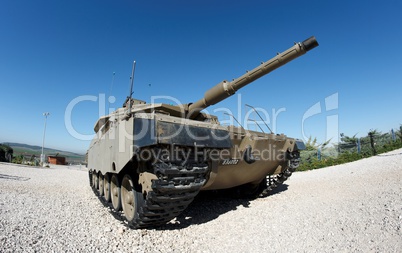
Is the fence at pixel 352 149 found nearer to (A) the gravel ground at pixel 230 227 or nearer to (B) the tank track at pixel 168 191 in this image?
(A) the gravel ground at pixel 230 227

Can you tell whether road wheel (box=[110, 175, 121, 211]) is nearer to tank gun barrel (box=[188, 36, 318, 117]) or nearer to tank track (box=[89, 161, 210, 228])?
tank track (box=[89, 161, 210, 228])

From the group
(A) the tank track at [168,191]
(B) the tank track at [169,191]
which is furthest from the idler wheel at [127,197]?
(B) the tank track at [169,191]

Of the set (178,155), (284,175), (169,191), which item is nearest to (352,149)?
(284,175)

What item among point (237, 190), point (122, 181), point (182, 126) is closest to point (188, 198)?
point (182, 126)

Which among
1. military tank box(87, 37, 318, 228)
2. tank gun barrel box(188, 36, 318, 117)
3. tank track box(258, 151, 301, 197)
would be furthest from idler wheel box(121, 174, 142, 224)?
tank track box(258, 151, 301, 197)

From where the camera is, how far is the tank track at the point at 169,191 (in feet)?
12.5

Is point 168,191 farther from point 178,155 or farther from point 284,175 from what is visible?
point 284,175

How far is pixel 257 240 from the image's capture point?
13.5ft

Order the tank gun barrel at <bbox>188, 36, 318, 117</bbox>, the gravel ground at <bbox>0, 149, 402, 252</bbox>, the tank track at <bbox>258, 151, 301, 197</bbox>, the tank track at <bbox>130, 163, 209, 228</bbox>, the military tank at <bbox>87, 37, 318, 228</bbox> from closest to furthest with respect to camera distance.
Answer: the gravel ground at <bbox>0, 149, 402, 252</bbox>
the tank track at <bbox>130, 163, 209, 228</bbox>
the military tank at <bbox>87, 37, 318, 228</bbox>
the tank gun barrel at <bbox>188, 36, 318, 117</bbox>
the tank track at <bbox>258, 151, 301, 197</bbox>

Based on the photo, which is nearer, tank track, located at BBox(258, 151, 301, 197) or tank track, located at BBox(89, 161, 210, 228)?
tank track, located at BBox(89, 161, 210, 228)

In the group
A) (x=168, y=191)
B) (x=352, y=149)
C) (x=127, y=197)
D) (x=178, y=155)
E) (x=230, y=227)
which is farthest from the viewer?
(x=352, y=149)

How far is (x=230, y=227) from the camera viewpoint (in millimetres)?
4812

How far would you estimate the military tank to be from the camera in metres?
3.91

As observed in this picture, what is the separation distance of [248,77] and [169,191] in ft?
10.0
